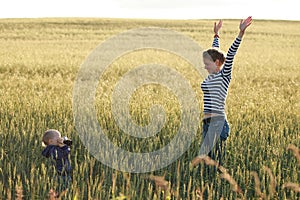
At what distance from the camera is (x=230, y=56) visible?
4.45 meters

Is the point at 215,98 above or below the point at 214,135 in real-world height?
above

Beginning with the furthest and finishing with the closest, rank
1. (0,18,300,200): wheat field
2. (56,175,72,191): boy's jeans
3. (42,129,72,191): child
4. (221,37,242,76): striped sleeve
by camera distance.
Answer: (221,37,242,76): striped sleeve < (42,129,72,191): child < (56,175,72,191): boy's jeans < (0,18,300,200): wheat field

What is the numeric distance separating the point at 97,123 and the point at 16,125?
39.1 inches

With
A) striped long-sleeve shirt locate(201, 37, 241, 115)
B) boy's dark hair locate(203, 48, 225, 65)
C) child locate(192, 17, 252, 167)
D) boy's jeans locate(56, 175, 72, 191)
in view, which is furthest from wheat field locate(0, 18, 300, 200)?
boy's dark hair locate(203, 48, 225, 65)

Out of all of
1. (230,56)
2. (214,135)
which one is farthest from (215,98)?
(230,56)

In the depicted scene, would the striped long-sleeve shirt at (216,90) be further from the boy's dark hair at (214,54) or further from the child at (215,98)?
the boy's dark hair at (214,54)

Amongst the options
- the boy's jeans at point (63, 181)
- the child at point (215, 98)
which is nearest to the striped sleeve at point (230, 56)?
the child at point (215, 98)

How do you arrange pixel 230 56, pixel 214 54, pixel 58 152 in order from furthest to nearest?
pixel 214 54 → pixel 230 56 → pixel 58 152

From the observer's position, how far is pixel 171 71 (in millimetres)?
13531

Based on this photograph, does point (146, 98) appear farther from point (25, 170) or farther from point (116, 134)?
point (25, 170)

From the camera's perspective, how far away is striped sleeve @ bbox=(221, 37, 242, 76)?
4.42 metres

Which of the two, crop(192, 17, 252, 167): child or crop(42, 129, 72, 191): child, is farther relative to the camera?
crop(192, 17, 252, 167): child

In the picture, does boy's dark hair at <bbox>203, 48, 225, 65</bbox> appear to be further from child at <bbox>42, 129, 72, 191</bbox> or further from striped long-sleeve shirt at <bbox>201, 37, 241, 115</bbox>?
child at <bbox>42, 129, 72, 191</bbox>

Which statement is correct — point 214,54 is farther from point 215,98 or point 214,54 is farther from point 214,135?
point 214,135
